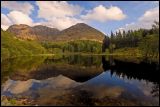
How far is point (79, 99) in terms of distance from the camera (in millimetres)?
40938

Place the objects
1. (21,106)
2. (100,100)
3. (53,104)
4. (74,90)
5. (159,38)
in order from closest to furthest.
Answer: (21,106) → (53,104) → (100,100) → (74,90) → (159,38)

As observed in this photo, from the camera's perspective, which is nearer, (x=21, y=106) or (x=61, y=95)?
(x=21, y=106)

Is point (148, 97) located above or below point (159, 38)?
below

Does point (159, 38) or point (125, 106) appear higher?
point (159, 38)

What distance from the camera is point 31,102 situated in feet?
126

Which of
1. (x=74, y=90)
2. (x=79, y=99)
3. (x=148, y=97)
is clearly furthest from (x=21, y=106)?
(x=148, y=97)

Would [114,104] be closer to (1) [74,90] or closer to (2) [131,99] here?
(2) [131,99]

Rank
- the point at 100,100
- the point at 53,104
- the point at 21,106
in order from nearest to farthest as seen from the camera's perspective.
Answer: the point at 21,106, the point at 53,104, the point at 100,100

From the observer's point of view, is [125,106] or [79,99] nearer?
[125,106]

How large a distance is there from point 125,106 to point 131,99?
20.3 feet

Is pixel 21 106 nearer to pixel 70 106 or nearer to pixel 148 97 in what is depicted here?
pixel 70 106

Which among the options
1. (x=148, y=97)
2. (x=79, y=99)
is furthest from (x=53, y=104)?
(x=148, y=97)

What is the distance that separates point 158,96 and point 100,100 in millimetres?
10428

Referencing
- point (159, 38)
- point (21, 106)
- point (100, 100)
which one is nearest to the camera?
point (21, 106)
